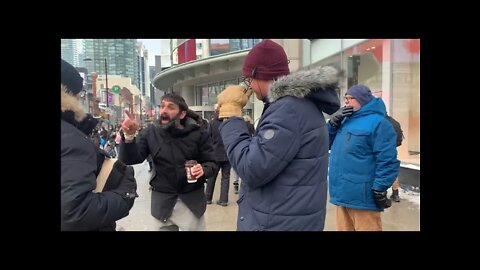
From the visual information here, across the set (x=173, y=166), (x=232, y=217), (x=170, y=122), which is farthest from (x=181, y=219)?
(x=232, y=217)

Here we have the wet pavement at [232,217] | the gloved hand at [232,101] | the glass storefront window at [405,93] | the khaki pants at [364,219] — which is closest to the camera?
the gloved hand at [232,101]

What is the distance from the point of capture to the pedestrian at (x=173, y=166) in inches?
127

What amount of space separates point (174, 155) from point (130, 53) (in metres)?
56.7

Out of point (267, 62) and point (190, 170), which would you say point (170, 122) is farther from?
point (267, 62)

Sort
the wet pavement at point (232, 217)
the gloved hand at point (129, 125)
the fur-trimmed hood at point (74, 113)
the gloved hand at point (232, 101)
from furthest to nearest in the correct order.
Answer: the wet pavement at point (232, 217) < the gloved hand at point (129, 125) < the gloved hand at point (232, 101) < the fur-trimmed hood at point (74, 113)

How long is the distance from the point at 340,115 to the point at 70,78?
8.07 ft

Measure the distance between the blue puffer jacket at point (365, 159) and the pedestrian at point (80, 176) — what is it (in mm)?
2015

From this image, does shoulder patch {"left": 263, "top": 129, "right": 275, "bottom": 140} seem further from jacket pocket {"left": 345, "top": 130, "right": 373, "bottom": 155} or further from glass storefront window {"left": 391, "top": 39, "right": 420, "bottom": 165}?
glass storefront window {"left": 391, "top": 39, "right": 420, "bottom": 165}

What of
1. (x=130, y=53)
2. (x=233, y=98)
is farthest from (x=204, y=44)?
(x=130, y=53)

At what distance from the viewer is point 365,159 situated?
10.4ft

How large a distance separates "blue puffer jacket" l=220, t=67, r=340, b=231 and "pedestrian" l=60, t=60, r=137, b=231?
64 centimetres

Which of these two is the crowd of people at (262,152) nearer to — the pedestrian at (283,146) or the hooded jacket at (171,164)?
the pedestrian at (283,146)

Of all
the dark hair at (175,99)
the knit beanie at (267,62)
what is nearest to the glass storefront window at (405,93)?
the dark hair at (175,99)

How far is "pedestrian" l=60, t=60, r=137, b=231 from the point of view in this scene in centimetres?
163
